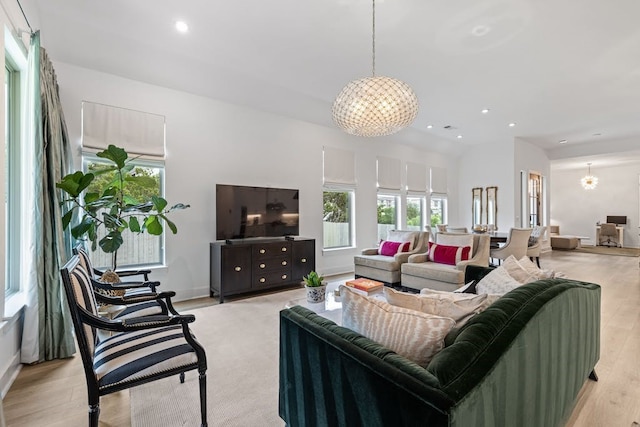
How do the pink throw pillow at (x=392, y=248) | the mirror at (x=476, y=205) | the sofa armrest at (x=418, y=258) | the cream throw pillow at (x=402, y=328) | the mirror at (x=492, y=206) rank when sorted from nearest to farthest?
the cream throw pillow at (x=402, y=328) < the sofa armrest at (x=418, y=258) < the pink throw pillow at (x=392, y=248) < the mirror at (x=492, y=206) < the mirror at (x=476, y=205)

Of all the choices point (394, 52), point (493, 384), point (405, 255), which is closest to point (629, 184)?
point (405, 255)

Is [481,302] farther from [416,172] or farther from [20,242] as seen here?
[416,172]

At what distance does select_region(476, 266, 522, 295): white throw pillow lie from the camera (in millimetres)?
1951

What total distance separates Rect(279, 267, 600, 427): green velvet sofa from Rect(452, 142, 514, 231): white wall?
23.3ft

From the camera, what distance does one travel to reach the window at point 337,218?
5.97 metres

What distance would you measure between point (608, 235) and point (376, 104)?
1269 cm

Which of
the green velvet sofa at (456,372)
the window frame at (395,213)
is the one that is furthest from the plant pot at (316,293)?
the window frame at (395,213)

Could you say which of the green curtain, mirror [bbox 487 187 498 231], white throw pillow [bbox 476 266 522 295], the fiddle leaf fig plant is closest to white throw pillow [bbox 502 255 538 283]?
white throw pillow [bbox 476 266 522 295]

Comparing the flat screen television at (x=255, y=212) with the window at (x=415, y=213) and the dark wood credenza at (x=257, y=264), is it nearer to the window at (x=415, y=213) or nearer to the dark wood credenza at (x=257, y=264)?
the dark wood credenza at (x=257, y=264)

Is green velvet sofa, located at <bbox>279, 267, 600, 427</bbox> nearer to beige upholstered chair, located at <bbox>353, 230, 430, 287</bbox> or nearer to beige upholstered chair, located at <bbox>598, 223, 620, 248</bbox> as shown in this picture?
beige upholstered chair, located at <bbox>353, 230, 430, 287</bbox>

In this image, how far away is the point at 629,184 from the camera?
10.5m

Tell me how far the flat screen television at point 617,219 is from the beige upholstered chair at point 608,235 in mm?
418

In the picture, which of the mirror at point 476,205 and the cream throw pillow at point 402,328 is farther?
the mirror at point 476,205

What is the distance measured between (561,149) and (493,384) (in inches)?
427
